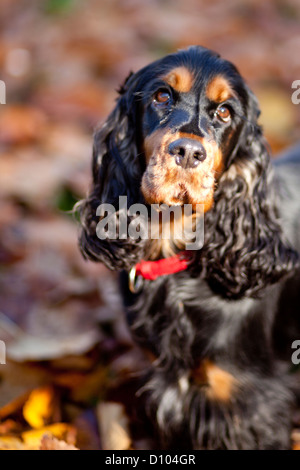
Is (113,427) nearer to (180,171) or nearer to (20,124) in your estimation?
(180,171)

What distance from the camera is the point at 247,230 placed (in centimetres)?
230

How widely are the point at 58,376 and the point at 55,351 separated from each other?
13cm

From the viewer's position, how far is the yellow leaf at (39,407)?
235cm

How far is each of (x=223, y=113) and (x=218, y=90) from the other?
0.09 meters

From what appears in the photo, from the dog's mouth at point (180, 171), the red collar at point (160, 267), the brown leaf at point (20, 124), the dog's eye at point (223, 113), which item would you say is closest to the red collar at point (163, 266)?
the red collar at point (160, 267)

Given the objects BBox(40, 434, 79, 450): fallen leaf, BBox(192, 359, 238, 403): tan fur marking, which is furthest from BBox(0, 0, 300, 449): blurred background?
BBox(192, 359, 238, 403): tan fur marking

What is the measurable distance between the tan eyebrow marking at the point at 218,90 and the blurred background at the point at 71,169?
685 mm

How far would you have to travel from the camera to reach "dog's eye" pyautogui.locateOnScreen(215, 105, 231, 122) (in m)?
2.09

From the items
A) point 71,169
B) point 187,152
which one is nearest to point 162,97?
point 187,152

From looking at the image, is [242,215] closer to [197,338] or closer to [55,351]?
[197,338]

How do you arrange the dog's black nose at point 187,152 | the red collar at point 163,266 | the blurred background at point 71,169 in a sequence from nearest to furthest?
the dog's black nose at point 187,152 < the red collar at point 163,266 < the blurred background at point 71,169

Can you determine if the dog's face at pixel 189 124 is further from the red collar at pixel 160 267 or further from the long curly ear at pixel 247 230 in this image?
the red collar at pixel 160 267

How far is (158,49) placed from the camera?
6703mm

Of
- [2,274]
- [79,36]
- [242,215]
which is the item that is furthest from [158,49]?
[242,215]
